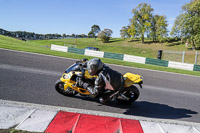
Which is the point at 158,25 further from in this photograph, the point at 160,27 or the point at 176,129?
the point at 176,129

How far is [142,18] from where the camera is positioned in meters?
62.5

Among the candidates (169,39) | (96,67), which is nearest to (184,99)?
(96,67)

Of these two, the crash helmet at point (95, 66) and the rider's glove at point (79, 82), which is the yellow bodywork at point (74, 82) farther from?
the crash helmet at point (95, 66)

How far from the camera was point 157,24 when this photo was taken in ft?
208

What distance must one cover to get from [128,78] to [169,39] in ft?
208

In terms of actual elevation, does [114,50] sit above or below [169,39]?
below

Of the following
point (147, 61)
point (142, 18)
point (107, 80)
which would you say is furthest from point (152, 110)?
point (142, 18)

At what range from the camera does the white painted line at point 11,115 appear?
10.7 ft

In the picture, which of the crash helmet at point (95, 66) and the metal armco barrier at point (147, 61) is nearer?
the crash helmet at point (95, 66)

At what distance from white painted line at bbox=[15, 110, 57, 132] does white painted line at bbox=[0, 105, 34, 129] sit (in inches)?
5.3

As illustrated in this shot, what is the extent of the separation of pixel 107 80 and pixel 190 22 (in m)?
47.8

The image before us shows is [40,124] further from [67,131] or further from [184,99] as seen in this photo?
[184,99]

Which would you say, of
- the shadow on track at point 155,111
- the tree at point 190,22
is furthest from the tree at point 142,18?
the shadow on track at point 155,111

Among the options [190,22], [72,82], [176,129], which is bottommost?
[176,129]
